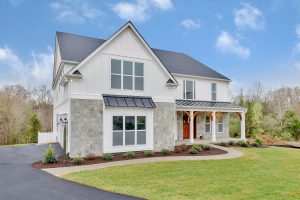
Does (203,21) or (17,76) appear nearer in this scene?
(203,21)

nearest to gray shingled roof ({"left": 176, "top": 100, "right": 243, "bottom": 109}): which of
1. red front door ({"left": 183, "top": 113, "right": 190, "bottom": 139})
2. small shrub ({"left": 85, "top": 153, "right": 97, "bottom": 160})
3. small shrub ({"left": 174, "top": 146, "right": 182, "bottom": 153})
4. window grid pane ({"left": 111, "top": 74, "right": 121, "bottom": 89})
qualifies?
red front door ({"left": 183, "top": 113, "right": 190, "bottom": 139})

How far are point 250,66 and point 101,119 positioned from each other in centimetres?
3613

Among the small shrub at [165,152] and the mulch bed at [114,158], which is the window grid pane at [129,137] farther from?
the small shrub at [165,152]

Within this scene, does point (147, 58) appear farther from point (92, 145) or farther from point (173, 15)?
point (173, 15)

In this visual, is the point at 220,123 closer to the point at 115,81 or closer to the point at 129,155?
the point at 129,155

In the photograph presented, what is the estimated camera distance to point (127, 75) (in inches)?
637

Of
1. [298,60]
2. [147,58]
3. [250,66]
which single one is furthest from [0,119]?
[298,60]

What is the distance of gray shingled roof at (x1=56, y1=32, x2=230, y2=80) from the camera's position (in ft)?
59.6

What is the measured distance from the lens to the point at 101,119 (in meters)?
14.9

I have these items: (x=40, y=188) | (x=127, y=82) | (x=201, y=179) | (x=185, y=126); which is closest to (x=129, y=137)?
(x=127, y=82)

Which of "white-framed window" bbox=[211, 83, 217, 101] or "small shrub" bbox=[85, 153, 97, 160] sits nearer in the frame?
"small shrub" bbox=[85, 153, 97, 160]

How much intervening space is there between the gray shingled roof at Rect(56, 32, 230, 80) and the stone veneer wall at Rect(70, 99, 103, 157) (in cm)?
432

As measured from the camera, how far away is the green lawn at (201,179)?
745cm

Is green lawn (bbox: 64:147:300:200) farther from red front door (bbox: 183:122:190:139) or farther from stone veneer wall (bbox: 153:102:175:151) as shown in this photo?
red front door (bbox: 183:122:190:139)
